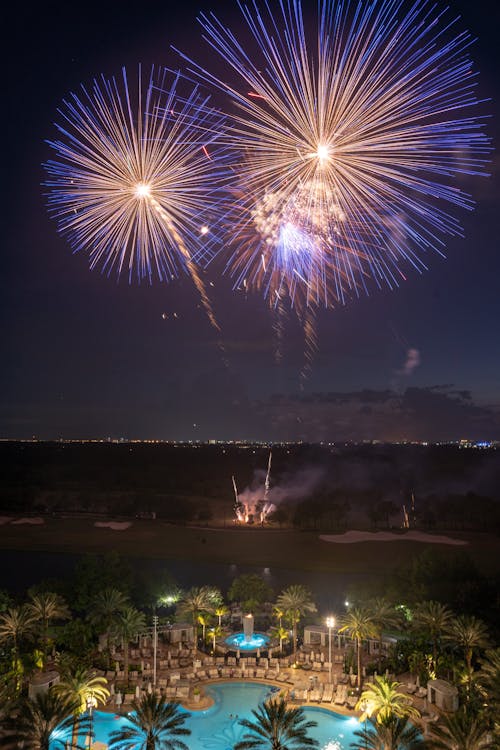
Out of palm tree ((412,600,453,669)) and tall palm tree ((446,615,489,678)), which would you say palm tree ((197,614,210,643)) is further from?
tall palm tree ((446,615,489,678))

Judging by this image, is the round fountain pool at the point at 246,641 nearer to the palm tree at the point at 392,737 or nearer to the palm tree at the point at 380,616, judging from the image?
the palm tree at the point at 380,616

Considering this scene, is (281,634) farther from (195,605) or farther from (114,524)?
(114,524)

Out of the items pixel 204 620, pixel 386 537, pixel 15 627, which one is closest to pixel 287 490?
pixel 386 537

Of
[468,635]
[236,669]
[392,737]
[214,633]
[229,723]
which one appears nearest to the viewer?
[392,737]

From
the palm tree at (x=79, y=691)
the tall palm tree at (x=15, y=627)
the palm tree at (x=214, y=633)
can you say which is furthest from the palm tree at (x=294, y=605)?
the tall palm tree at (x=15, y=627)

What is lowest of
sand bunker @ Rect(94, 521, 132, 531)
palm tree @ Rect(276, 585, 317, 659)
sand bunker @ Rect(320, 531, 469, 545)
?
palm tree @ Rect(276, 585, 317, 659)

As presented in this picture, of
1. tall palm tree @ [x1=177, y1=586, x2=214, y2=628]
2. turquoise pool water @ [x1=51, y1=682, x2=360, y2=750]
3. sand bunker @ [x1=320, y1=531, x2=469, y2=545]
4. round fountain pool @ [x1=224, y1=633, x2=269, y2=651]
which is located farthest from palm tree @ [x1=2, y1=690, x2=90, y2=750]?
sand bunker @ [x1=320, y1=531, x2=469, y2=545]
